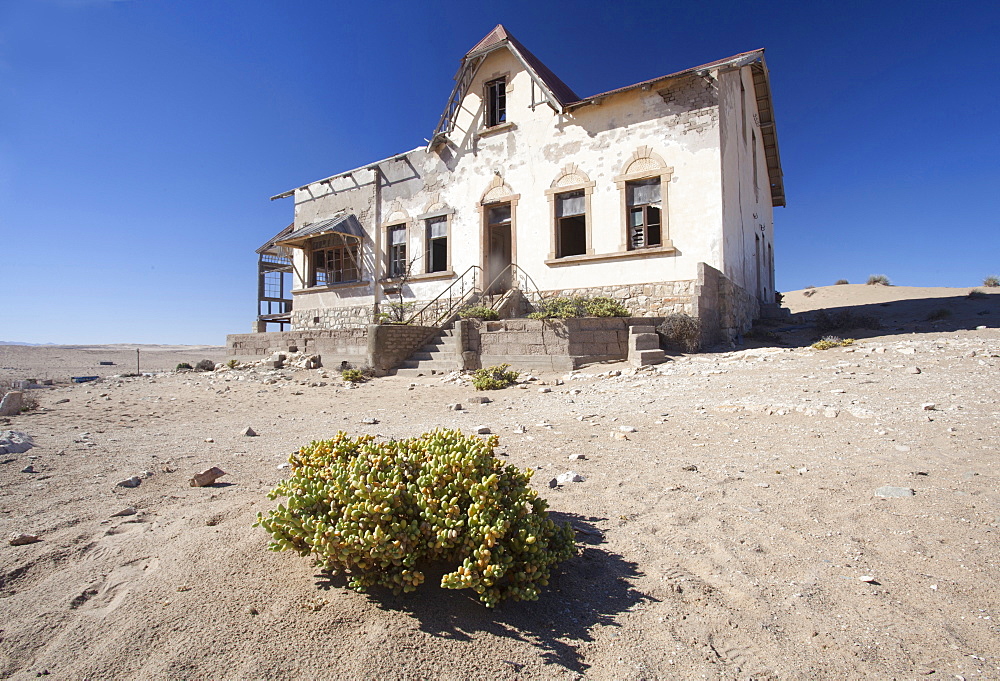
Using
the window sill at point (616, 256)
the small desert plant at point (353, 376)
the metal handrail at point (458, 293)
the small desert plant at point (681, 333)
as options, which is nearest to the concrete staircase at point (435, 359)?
the small desert plant at point (353, 376)

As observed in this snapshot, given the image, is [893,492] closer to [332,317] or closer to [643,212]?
[643,212]

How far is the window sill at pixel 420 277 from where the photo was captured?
56.2 ft

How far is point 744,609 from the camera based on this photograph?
2.38 meters

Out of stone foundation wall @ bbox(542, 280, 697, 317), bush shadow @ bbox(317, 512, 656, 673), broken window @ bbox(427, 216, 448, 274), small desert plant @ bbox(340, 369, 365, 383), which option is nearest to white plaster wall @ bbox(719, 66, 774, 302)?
stone foundation wall @ bbox(542, 280, 697, 317)

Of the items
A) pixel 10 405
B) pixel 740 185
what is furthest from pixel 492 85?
pixel 10 405

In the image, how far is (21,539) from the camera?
292cm

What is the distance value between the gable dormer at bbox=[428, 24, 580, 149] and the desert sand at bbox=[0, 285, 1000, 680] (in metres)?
12.9

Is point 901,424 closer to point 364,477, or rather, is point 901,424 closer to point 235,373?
point 364,477

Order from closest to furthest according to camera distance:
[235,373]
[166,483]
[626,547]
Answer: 1. [626,547]
2. [166,483]
3. [235,373]

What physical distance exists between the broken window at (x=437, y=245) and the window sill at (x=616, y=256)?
447cm

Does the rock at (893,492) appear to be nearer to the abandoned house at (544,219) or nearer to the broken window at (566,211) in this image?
the abandoned house at (544,219)

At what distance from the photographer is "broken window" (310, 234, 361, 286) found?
65.3 feet

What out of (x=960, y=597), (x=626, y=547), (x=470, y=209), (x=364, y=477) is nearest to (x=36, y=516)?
(x=364, y=477)

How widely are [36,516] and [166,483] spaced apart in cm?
94
